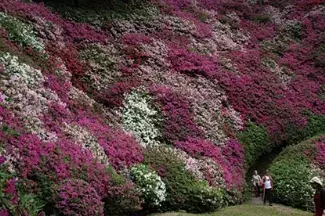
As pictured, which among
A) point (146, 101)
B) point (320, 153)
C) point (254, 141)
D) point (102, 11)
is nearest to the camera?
point (146, 101)

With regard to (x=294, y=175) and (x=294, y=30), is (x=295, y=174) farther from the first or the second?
(x=294, y=30)

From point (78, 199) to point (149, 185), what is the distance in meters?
4.16

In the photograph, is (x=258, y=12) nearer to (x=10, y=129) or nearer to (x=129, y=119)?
(x=129, y=119)

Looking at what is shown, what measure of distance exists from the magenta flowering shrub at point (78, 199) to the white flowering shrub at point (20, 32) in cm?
986

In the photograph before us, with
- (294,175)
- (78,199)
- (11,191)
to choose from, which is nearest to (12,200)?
(11,191)

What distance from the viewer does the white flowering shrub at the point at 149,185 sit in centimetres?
1666

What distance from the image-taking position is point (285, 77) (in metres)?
32.7

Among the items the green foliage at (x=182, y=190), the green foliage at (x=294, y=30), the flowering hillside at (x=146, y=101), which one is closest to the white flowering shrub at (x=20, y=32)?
the flowering hillside at (x=146, y=101)

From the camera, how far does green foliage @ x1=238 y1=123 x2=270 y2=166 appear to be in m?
25.1

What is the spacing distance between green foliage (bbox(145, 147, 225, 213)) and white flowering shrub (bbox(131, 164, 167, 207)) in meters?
0.53

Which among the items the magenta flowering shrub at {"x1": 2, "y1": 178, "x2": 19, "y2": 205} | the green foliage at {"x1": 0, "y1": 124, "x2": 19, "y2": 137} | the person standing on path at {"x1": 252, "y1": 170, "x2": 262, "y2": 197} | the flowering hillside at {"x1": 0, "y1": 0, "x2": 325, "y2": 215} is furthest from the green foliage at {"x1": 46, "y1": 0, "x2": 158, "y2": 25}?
the magenta flowering shrub at {"x1": 2, "y1": 178, "x2": 19, "y2": 205}

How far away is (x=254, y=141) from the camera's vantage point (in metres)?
25.9

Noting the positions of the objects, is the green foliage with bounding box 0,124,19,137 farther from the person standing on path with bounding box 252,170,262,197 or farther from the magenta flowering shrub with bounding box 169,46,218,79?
the magenta flowering shrub with bounding box 169,46,218,79

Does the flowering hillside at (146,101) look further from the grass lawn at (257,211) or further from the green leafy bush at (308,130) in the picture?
the grass lawn at (257,211)
